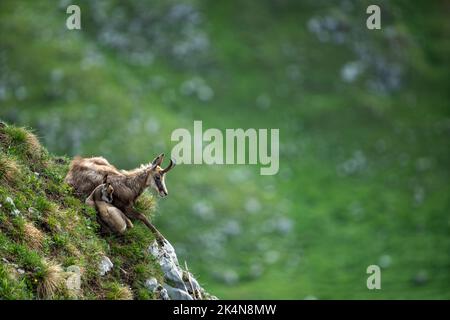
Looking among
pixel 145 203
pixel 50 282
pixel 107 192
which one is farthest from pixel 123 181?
pixel 50 282

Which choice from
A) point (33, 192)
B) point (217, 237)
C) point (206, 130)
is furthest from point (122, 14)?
point (33, 192)

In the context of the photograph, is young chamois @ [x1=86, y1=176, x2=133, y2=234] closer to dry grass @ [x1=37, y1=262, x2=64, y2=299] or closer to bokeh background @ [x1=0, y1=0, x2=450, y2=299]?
dry grass @ [x1=37, y1=262, x2=64, y2=299]

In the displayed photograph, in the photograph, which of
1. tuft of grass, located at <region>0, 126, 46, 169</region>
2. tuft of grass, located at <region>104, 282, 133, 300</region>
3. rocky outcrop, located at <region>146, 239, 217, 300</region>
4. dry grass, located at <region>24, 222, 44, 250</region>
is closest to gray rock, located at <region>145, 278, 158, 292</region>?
rocky outcrop, located at <region>146, 239, 217, 300</region>

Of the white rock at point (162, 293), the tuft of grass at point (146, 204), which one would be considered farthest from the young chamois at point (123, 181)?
the white rock at point (162, 293)

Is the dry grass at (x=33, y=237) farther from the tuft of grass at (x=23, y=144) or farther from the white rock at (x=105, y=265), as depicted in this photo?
the tuft of grass at (x=23, y=144)

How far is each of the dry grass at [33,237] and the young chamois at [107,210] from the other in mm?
2367

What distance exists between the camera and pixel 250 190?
94938 millimetres

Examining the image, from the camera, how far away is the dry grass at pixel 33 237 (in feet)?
60.9

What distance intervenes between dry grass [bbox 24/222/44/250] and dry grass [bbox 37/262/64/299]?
88 cm

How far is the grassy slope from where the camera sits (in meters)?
17.7
